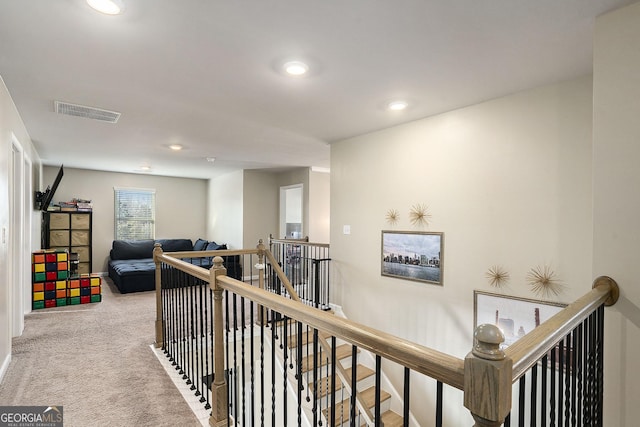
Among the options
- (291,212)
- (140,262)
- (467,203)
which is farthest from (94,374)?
(291,212)

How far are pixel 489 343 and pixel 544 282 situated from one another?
2.37 m

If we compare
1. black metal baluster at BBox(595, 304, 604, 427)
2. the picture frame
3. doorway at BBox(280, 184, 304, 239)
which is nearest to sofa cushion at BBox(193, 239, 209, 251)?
doorway at BBox(280, 184, 304, 239)

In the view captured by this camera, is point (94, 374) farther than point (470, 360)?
Yes

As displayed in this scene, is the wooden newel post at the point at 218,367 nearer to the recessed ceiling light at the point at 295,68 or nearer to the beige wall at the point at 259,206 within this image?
the recessed ceiling light at the point at 295,68

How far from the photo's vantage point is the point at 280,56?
216cm

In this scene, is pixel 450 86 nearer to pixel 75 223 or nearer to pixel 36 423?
pixel 36 423

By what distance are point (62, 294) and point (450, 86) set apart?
5858 mm

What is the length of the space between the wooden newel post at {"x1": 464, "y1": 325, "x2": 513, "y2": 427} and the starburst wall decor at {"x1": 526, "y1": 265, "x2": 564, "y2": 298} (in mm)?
2286

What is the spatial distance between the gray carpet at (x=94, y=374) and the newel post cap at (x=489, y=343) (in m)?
2.04

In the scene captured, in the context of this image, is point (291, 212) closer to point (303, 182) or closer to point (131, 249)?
point (303, 182)

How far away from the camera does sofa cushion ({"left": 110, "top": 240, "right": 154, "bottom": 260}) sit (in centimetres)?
712

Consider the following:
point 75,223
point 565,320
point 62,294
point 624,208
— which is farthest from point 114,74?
point 75,223

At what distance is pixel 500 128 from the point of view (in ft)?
9.40

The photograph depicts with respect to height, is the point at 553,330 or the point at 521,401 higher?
the point at 553,330
